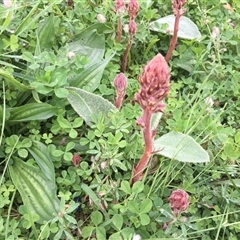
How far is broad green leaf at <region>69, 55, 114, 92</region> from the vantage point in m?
1.86

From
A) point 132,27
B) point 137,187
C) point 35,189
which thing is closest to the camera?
point 137,187

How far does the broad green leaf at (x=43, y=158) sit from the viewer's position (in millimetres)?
1627

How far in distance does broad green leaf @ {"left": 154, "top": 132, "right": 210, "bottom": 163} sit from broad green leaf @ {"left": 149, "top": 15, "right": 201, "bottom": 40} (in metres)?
0.68

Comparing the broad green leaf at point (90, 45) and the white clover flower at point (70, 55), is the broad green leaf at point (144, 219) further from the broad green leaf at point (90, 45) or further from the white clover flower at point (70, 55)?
the broad green leaf at point (90, 45)

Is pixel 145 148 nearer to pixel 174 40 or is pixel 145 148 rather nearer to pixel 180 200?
pixel 180 200

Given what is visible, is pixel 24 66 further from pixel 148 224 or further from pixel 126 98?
pixel 148 224

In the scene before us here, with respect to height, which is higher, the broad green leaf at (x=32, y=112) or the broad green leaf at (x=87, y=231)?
the broad green leaf at (x=32, y=112)

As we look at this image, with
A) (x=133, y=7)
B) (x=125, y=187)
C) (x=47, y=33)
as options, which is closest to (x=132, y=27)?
(x=133, y=7)

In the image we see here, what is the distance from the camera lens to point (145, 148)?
1.52 metres

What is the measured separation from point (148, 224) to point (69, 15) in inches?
38.4

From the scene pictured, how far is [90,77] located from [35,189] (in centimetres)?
48

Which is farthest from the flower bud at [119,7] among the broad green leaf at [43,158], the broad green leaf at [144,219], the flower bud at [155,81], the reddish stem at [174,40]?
the broad green leaf at [144,219]

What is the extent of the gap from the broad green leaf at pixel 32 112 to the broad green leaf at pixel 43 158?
87 millimetres

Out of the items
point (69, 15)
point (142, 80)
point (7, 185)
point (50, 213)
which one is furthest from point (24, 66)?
point (142, 80)
